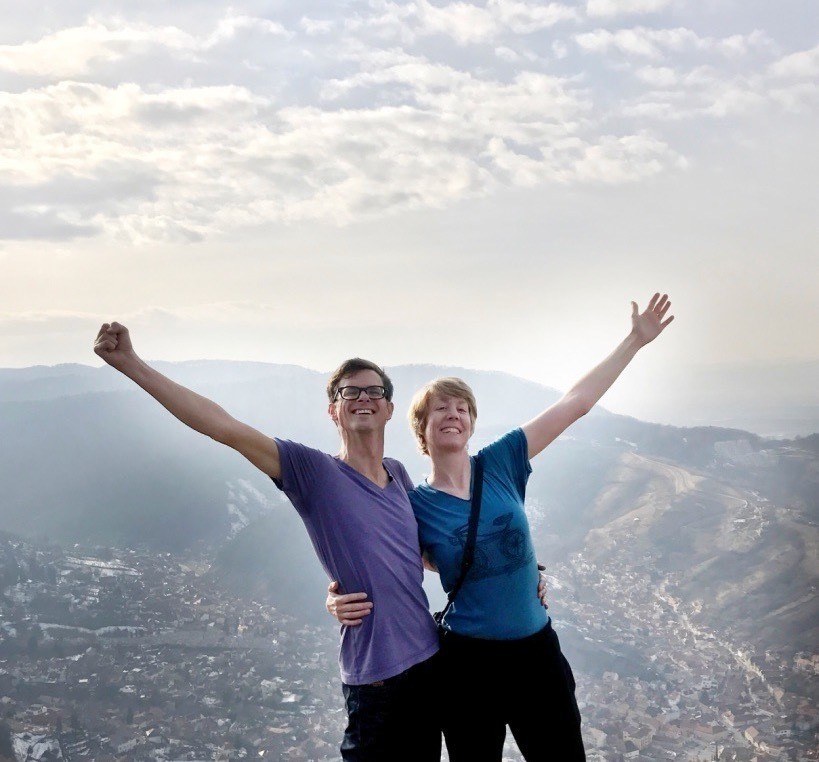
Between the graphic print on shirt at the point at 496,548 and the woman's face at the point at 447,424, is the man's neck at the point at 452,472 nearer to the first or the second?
the woman's face at the point at 447,424

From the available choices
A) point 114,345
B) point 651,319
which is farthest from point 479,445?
point 114,345

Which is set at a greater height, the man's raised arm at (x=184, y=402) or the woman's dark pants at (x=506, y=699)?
the man's raised arm at (x=184, y=402)

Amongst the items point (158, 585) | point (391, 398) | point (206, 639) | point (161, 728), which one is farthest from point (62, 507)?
point (391, 398)

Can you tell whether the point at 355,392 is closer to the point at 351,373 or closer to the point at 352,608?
the point at 351,373

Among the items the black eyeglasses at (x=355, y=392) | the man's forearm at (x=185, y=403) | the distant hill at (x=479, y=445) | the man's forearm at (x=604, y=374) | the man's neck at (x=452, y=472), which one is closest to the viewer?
the man's forearm at (x=185, y=403)

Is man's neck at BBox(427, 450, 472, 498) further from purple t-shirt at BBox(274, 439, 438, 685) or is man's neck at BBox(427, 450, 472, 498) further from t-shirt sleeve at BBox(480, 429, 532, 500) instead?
purple t-shirt at BBox(274, 439, 438, 685)

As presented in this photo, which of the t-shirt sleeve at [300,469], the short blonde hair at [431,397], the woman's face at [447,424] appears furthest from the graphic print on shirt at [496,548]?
the t-shirt sleeve at [300,469]

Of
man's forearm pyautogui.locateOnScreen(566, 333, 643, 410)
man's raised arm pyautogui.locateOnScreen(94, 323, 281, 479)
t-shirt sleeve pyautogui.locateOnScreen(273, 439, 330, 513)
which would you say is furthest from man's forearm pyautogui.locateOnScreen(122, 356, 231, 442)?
man's forearm pyautogui.locateOnScreen(566, 333, 643, 410)
